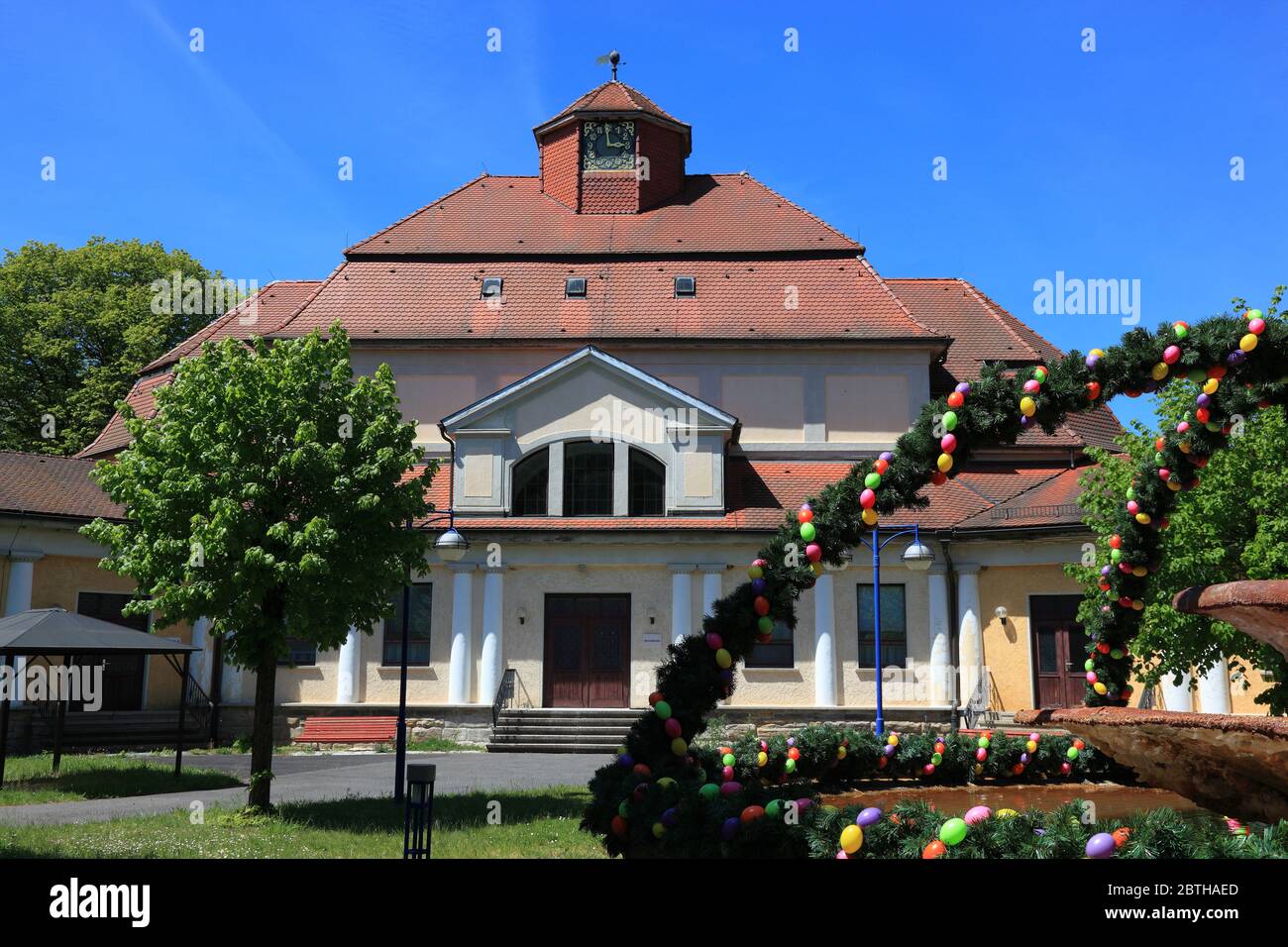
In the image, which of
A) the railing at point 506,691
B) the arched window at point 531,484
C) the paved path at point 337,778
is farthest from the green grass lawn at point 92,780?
the arched window at point 531,484

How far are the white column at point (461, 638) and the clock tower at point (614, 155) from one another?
40.7ft

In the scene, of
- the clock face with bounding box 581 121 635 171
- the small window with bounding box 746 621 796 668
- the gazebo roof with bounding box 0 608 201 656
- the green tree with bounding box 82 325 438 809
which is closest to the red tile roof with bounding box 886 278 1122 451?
the small window with bounding box 746 621 796 668

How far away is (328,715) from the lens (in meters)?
24.6

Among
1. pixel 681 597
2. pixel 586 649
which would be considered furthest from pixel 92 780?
pixel 681 597

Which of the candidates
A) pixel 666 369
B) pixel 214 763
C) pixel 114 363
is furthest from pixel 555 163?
pixel 214 763

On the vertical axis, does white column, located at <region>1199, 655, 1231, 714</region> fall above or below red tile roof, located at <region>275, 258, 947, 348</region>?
below

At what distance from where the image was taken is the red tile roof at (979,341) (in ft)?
96.1

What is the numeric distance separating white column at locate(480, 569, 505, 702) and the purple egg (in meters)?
19.6

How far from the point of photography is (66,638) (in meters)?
15.8

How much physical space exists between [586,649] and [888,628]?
689 centimetres

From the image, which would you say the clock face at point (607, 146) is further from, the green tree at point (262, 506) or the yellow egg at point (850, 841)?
the yellow egg at point (850, 841)

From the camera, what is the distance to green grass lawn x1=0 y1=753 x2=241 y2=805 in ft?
49.5

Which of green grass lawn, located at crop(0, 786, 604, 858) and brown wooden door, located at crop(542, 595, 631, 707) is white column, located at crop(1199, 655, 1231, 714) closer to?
brown wooden door, located at crop(542, 595, 631, 707)
